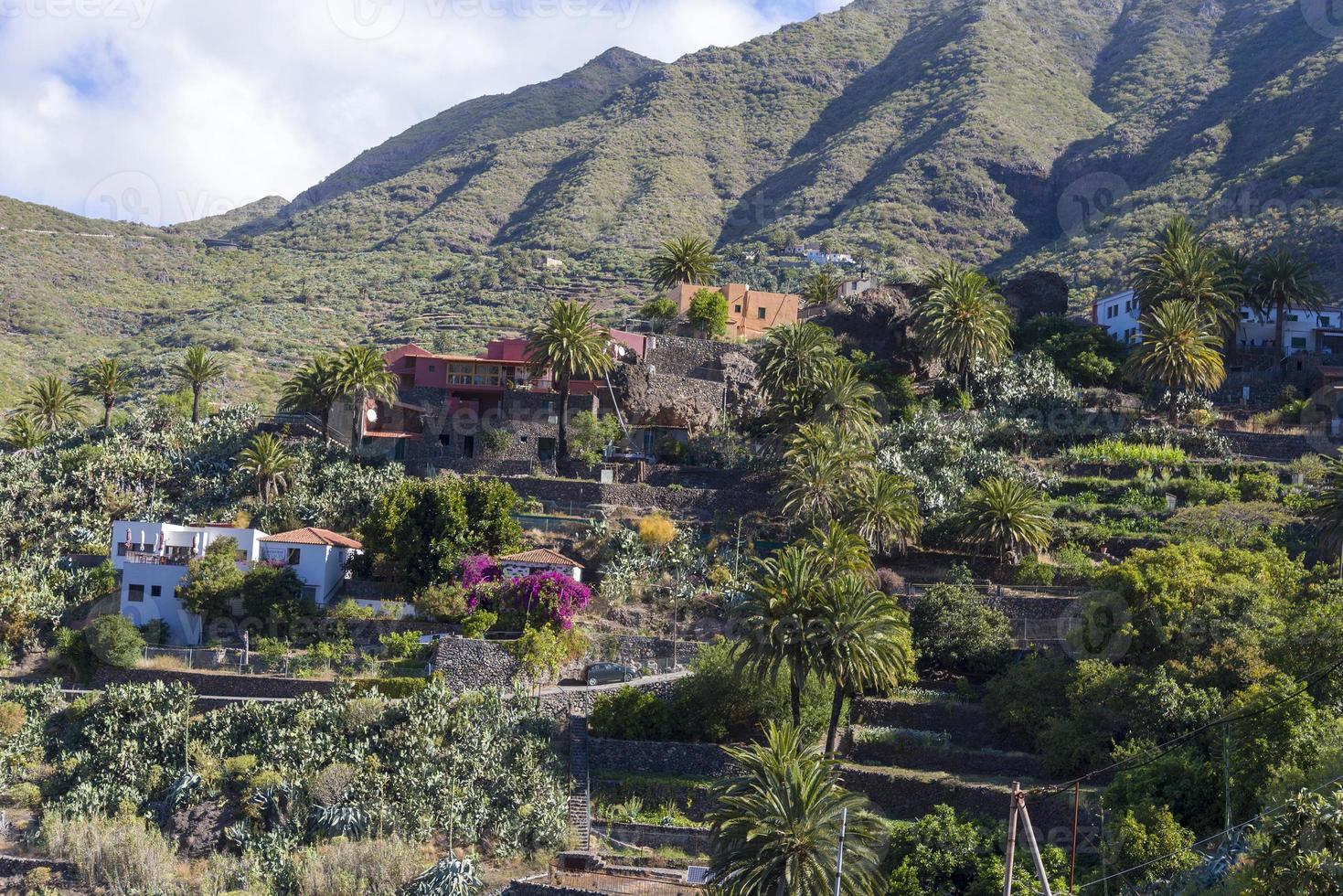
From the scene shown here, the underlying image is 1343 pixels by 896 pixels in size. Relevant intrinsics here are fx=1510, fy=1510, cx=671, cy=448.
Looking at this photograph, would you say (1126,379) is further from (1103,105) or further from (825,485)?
(1103,105)

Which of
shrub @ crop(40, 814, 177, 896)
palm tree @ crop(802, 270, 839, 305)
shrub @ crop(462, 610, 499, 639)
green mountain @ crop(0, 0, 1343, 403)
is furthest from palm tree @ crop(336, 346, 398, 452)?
green mountain @ crop(0, 0, 1343, 403)

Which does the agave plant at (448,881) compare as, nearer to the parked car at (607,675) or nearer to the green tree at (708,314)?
the parked car at (607,675)

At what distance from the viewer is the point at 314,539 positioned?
59875mm

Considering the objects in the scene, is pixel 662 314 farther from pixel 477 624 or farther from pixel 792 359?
pixel 477 624

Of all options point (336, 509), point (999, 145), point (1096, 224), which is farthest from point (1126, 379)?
point (999, 145)

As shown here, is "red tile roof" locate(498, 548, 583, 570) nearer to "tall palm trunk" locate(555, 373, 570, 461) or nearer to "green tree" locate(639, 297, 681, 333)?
"tall palm trunk" locate(555, 373, 570, 461)

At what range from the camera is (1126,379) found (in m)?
73.2

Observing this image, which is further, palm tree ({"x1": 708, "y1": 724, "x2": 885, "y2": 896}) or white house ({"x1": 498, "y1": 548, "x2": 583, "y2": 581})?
white house ({"x1": 498, "y1": 548, "x2": 583, "y2": 581})

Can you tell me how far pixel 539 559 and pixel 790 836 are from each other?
22324mm

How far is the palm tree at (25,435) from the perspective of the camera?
7231 cm

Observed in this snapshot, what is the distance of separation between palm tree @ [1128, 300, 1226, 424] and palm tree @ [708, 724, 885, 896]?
34830 mm

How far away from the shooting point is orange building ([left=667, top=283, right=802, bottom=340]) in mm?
85938

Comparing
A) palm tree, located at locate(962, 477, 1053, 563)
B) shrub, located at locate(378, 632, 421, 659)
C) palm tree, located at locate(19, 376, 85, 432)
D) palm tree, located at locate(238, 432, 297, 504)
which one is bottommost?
shrub, located at locate(378, 632, 421, 659)

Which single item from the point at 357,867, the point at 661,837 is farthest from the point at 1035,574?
the point at 357,867
